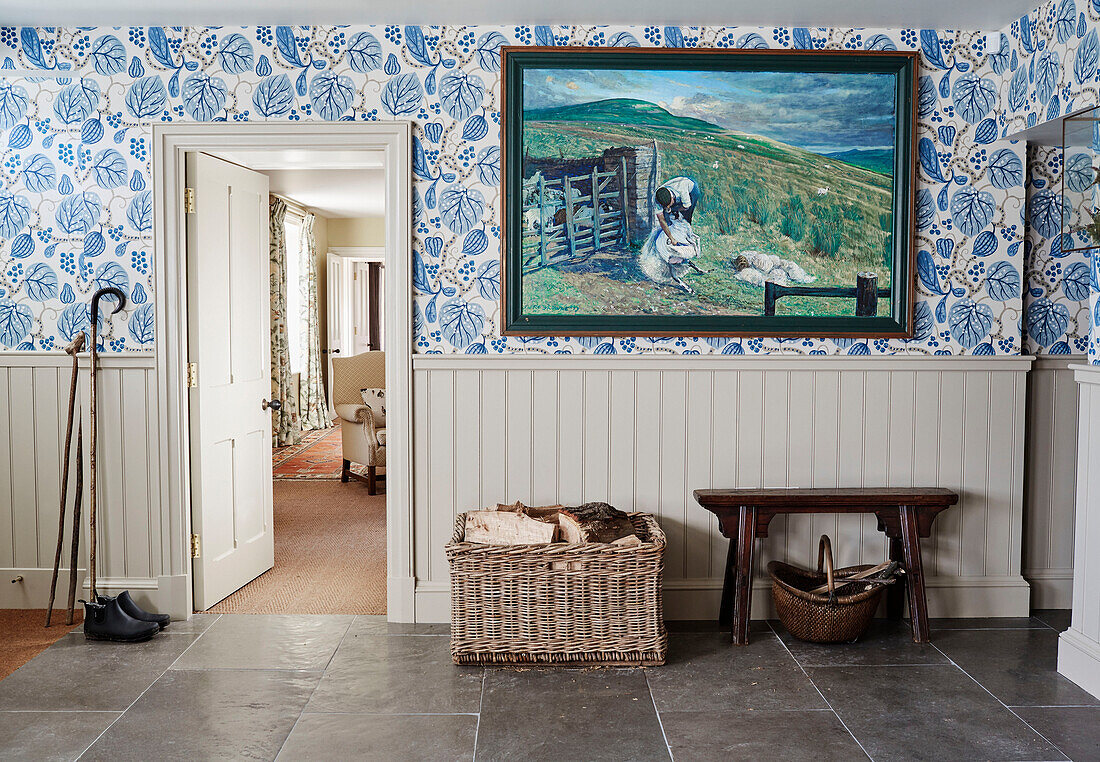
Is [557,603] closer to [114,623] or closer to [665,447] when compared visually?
[665,447]

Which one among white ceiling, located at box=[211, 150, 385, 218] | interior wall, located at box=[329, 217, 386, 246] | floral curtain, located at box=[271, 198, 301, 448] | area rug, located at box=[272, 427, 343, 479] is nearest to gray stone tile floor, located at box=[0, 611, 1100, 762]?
white ceiling, located at box=[211, 150, 385, 218]

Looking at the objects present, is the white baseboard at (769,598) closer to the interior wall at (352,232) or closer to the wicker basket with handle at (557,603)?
the wicker basket with handle at (557,603)

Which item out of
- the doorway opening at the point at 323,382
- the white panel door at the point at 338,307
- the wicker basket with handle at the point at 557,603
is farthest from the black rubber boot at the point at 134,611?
the white panel door at the point at 338,307

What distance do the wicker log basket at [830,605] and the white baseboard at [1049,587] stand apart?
2.96 ft

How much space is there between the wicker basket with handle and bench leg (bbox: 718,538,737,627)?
0.47 metres

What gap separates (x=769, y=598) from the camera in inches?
141

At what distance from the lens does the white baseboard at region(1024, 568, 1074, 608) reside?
12.3 feet

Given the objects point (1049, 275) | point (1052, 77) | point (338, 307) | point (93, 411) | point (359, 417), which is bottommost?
point (359, 417)

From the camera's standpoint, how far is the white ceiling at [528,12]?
3.19 m

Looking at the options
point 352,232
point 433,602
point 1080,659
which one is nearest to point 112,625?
point 433,602

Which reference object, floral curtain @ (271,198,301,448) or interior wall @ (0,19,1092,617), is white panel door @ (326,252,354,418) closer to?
floral curtain @ (271,198,301,448)

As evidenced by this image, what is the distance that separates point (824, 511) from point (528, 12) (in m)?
2.22

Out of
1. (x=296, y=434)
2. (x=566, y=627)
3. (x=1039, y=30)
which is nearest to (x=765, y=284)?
(x=1039, y=30)

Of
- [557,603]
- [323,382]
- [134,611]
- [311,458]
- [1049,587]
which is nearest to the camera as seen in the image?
[557,603]
